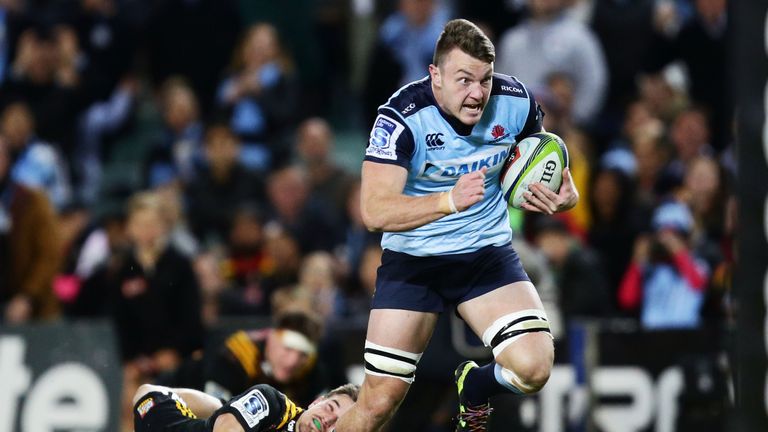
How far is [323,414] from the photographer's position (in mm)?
7664

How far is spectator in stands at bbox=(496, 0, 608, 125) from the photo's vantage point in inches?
540

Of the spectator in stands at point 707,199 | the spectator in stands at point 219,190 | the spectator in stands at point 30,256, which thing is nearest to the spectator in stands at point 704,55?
the spectator in stands at point 707,199

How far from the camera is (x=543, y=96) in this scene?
13078 mm

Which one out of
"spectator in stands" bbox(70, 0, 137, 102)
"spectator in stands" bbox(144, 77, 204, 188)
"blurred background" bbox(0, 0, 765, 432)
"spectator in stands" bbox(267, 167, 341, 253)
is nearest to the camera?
"blurred background" bbox(0, 0, 765, 432)

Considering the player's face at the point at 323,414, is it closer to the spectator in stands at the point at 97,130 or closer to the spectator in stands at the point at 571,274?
the spectator in stands at the point at 571,274

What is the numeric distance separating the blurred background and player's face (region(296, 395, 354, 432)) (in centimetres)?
124

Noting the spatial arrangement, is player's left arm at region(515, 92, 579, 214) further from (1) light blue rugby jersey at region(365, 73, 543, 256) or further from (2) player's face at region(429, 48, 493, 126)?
(2) player's face at region(429, 48, 493, 126)

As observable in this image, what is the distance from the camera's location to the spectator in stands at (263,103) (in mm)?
14383

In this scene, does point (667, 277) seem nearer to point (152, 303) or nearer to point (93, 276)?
point (152, 303)

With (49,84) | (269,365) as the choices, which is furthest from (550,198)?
(49,84)

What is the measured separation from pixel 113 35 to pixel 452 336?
18.9ft

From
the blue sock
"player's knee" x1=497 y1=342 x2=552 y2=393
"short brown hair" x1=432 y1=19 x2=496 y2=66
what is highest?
"short brown hair" x1=432 y1=19 x2=496 y2=66

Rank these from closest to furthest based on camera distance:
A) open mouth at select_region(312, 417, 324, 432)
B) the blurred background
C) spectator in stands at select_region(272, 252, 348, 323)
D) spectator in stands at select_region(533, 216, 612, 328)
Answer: open mouth at select_region(312, 417, 324, 432)
the blurred background
spectator in stands at select_region(533, 216, 612, 328)
spectator in stands at select_region(272, 252, 348, 323)

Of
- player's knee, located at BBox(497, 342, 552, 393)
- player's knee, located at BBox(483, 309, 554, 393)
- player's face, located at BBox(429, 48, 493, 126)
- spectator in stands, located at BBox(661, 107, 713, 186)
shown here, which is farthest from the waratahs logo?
spectator in stands, located at BBox(661, 107, 713, 186)
